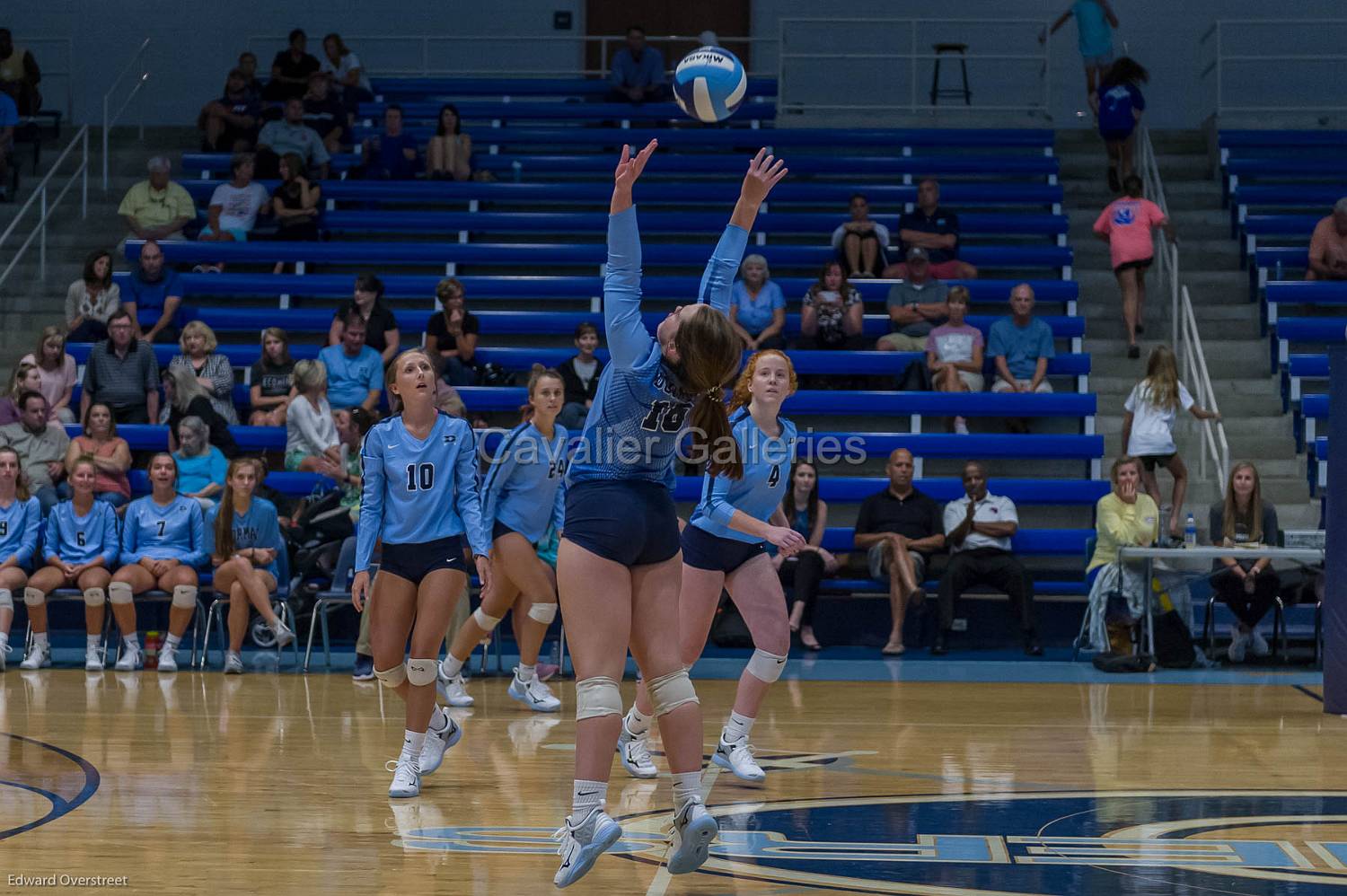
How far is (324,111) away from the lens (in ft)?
53.3

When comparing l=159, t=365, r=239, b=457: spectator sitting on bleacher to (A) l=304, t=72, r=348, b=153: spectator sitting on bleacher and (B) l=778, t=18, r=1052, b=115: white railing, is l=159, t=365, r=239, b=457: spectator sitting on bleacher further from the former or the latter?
(B) l=778, t=18, r=1052, b=115: white railing

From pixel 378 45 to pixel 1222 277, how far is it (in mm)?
10381

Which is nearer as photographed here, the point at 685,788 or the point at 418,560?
the point at 685,788

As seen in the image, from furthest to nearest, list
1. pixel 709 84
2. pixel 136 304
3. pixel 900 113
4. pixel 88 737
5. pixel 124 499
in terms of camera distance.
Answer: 1. pixel 900 113
2. pixel 136 304
3. pixel 124 499
4. pixel 88 737
5. pixel 709 84

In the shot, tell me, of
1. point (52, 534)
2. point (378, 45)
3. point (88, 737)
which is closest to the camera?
point (88, 737)

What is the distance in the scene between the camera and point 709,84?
6.01m

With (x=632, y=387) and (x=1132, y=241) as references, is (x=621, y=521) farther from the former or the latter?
(x=1132, y=241)

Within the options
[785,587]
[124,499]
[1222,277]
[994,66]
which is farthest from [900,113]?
[124,499]

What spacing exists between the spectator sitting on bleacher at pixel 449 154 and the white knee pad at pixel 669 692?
12056mm

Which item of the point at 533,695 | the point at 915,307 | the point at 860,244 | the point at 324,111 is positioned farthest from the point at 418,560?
the point at 324,111

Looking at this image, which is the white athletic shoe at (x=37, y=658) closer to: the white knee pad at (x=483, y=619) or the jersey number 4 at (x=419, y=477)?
the white knee pad at (x=483, y=619)

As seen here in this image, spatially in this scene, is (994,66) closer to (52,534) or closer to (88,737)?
(52,534)

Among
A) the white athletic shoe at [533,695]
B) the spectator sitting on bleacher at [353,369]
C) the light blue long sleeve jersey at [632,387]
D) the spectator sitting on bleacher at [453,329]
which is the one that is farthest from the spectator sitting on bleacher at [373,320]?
the light blue long sleeve jersey at [632,387]

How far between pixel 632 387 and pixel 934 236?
403 inches
